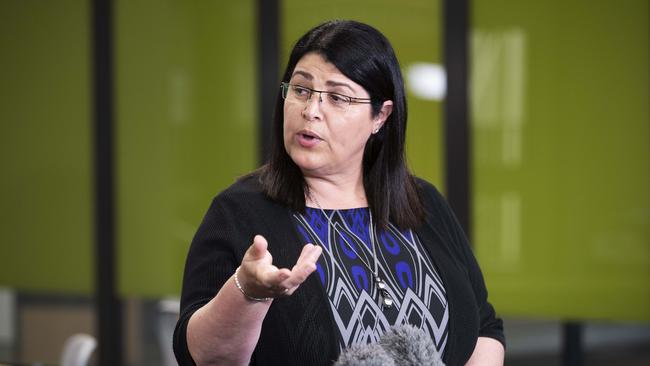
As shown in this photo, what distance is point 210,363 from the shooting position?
141cm

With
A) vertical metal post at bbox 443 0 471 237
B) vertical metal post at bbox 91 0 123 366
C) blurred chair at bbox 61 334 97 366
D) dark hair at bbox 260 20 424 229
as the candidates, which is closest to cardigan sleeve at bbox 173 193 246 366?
dark hair at bbox 260 20 424 229

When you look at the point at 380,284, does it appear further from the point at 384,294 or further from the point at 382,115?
the point at 382,115

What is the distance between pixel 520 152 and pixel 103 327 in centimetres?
252

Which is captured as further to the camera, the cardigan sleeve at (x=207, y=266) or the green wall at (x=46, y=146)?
the green wall at (x=46, y=146)

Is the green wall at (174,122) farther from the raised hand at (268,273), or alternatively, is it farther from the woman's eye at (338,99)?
the raised hand at (268,273)

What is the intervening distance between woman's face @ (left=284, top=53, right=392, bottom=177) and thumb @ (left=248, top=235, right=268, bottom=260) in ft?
1.07

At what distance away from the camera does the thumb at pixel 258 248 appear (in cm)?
124

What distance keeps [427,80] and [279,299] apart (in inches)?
A: 111

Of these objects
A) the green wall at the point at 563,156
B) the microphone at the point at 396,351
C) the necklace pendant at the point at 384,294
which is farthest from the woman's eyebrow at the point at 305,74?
the green wall at the point at 563,156

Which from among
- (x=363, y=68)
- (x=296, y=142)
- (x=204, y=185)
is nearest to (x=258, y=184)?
(x=296, y=142)

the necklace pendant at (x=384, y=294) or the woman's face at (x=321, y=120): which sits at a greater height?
the woman's face at (x=321, y=120)

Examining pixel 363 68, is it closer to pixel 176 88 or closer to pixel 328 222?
pixel 328 222

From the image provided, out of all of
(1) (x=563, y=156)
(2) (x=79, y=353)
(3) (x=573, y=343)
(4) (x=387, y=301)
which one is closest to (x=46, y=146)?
(2) (x=79, y=353)

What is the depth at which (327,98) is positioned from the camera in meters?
1.53
